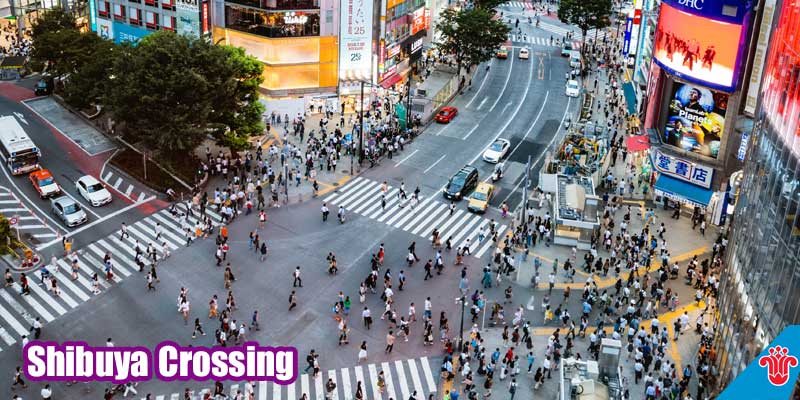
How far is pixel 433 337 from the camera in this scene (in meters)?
47.6

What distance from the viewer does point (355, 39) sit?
8081cm

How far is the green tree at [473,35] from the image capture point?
302 ft

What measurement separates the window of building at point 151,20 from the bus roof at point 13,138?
68.1 feet

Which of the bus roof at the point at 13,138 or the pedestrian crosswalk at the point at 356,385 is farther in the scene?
Result: the bus roof at the point at 13,138

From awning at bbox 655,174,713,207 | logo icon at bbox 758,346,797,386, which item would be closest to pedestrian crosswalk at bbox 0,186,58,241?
awning at bbox 655,174,713,207

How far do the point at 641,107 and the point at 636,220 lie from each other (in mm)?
16525

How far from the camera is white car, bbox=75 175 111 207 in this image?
202 ft

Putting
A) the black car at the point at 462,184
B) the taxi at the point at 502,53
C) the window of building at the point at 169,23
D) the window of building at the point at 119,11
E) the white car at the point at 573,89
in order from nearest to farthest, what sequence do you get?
the black car at the point at 462,184, the window of building at the point at 169,23, the window of building at the point at 119,11, the white car at the point at 573,89, the taxi at the point at 502,53

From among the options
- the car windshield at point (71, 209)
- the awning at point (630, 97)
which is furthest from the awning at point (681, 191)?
the car windshield at point (71, 209)

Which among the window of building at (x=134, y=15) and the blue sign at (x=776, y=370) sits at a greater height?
the window of building at (x=134, y=15)

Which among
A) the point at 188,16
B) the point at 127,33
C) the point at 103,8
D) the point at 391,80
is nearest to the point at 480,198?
the point at 391,80

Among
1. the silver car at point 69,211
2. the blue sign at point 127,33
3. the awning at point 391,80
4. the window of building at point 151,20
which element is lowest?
the silver car at point 69,211

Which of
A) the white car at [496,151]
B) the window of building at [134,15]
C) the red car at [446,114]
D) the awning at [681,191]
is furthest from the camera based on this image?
the window of building at [134,15]

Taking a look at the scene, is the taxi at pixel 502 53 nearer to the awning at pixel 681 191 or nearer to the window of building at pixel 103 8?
the awning at pixel 681 191
